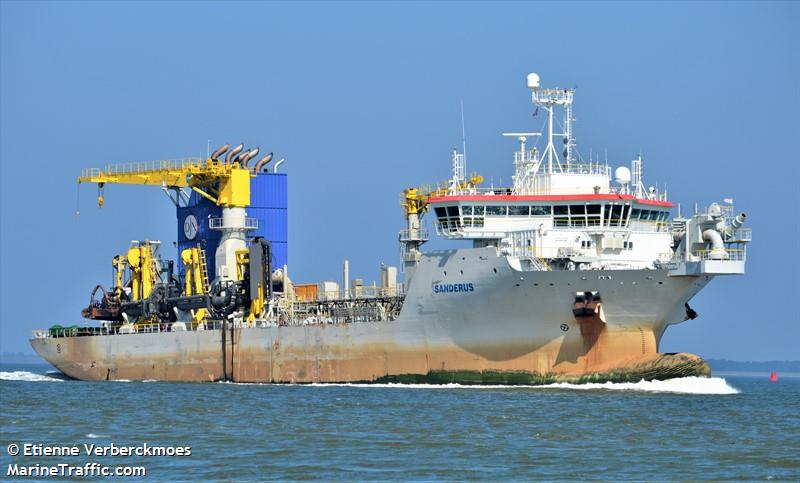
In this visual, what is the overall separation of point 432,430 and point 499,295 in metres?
12.3

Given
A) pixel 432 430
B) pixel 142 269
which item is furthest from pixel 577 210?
pixel 142 269

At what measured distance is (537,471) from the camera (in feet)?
97.9

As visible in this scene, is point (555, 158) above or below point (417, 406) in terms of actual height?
above

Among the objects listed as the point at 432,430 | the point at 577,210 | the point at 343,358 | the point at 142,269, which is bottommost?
the point at 432,430

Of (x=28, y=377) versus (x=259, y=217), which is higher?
(x=259, y=217)

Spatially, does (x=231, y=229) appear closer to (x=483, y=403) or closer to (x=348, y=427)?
(x=483, y=403)

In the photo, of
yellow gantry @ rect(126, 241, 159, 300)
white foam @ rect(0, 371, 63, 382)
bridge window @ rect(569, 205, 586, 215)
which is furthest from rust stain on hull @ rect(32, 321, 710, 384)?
bridge window @ rect(569, 205, 586, 215)

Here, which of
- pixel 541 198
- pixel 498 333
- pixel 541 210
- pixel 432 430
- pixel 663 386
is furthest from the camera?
pixel 541 210

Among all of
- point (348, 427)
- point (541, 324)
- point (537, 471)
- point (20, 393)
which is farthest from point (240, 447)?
point (20, 393)

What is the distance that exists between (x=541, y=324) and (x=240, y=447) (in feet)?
54.5

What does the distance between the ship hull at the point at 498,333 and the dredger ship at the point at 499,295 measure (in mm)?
47

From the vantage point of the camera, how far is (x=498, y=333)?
48969 mm

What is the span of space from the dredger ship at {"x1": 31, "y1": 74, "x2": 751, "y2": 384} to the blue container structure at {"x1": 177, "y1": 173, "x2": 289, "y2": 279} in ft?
6.57

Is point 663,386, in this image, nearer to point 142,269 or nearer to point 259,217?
point 259,217
